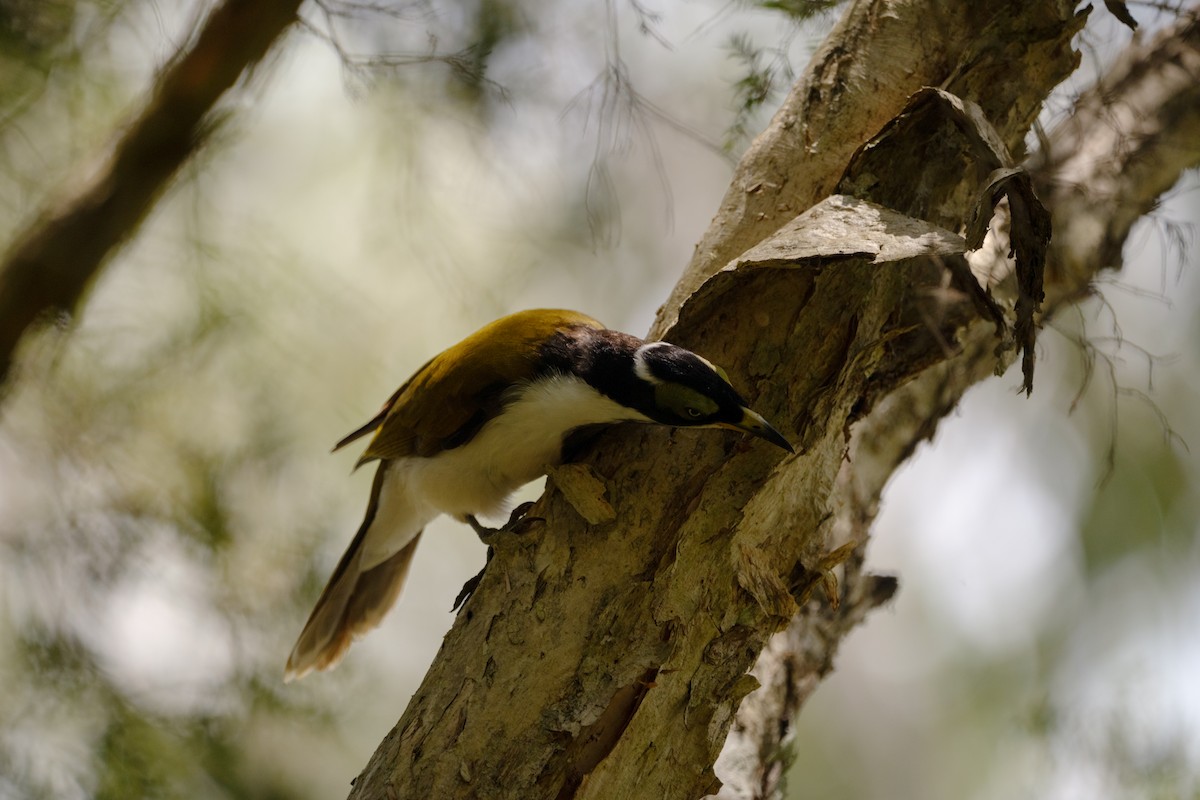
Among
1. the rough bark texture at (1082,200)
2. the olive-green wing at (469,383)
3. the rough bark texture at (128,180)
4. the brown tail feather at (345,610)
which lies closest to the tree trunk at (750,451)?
the olive-green wing at (469,383)

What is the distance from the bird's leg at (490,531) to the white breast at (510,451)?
0.11 metres

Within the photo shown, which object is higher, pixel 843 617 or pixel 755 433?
pixel 843 617

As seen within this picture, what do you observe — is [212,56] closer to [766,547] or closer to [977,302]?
[766,547]

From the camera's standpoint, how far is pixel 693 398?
272 centimetres

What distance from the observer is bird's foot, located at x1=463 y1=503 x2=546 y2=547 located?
293cm

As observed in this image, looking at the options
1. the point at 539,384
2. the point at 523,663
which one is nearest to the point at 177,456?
the point at 539,384

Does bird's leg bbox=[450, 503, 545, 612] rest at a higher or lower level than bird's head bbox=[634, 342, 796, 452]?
lower

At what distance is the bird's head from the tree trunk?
0.35 feet

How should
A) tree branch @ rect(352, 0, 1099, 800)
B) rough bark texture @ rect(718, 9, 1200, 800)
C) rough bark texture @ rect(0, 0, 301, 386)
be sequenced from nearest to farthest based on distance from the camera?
tree branch @ rect(352, 0, 1099, 800) → rough bark texture @ rect(0, 0, 301, 386) → rough bark texture @ rect(718, 9, 1200, 800)

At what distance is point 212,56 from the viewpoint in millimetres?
2793

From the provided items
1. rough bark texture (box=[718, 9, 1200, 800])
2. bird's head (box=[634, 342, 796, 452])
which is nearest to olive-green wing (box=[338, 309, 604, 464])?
bird's head (box=[634, 342, 796, 452])

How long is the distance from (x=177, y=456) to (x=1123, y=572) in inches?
193

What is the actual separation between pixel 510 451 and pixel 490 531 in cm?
28

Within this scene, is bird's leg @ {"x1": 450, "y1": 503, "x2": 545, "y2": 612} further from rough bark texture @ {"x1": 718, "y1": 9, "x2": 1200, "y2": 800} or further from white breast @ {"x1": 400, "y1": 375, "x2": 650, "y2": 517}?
rough bark texture @ {"x1": 718, "y1": 9, "x2": 1200, "y2": 800}
